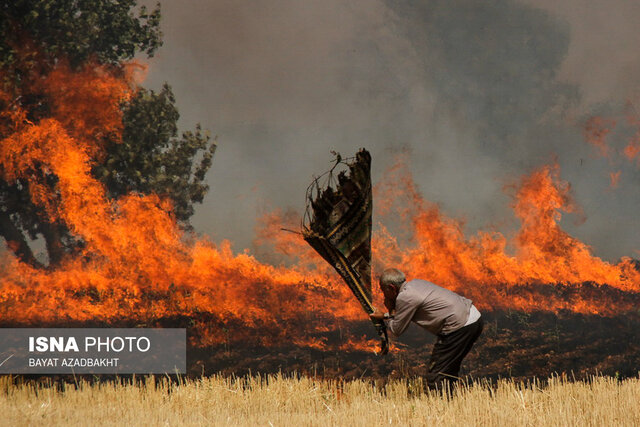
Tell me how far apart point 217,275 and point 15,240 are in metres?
7.14

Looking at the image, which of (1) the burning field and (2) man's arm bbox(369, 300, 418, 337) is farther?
(1) the burning field

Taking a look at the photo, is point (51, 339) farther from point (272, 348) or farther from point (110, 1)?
point (110, 1)

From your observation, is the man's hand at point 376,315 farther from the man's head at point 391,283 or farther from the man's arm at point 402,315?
the man's head at point 391,283

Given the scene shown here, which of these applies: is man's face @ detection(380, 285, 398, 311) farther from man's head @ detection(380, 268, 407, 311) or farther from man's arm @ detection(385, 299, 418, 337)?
man's arm @ detection(385, 299, 418, 337)

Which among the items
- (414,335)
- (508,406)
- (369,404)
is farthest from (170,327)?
(508,406)

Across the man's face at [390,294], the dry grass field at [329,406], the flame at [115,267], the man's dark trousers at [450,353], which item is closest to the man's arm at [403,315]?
the man's face at [390,294]

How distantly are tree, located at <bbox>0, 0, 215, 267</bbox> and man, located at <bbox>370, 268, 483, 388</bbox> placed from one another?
48.1ft

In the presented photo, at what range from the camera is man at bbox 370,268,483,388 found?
675 centimetres

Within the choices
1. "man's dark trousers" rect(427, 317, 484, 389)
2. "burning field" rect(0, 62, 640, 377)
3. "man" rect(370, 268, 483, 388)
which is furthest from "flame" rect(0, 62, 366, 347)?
"man" rect(370, 268, 483, 388)

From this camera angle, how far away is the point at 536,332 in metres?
17.0

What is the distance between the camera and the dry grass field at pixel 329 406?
6.25 metres

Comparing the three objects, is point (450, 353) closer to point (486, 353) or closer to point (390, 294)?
point (390, 294)

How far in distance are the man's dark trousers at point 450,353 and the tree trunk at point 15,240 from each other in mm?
17067

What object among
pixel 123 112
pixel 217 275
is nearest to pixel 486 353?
pixel 217 275
